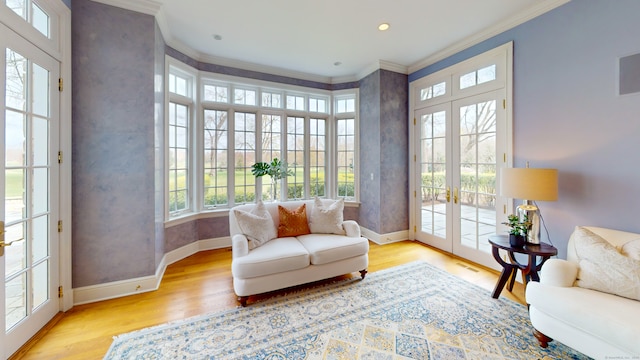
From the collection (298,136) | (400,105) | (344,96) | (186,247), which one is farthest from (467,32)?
(186,247)

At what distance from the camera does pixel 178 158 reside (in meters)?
3.60

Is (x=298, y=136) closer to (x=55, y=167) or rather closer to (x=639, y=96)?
(x=55, y=167)

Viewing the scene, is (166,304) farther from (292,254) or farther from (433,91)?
(433,91)

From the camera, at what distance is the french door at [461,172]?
3.16 m

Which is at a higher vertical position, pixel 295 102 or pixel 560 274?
pixel 295 102

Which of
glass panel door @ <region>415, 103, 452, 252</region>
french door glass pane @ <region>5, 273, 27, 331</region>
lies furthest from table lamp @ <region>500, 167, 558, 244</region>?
french door glass pane @ <region>5, 273, 27, 331</region>

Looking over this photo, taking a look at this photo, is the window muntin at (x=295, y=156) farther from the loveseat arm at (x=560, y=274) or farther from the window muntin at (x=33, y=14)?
the loveseat arm at (x=560, y=274)

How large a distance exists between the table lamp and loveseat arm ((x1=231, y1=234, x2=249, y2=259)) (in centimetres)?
268

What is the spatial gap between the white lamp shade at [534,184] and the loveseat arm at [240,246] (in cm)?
269

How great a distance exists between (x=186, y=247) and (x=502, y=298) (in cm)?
399

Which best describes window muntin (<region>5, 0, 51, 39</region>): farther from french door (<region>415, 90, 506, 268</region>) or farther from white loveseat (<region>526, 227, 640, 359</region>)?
french door (<region>415, 90, 506, 268</region>)

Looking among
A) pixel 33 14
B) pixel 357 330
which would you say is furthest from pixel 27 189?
pixel 357 330

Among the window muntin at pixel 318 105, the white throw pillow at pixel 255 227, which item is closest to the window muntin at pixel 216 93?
the window muntin at pixel 318 105

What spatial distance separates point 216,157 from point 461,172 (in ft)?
12.4
